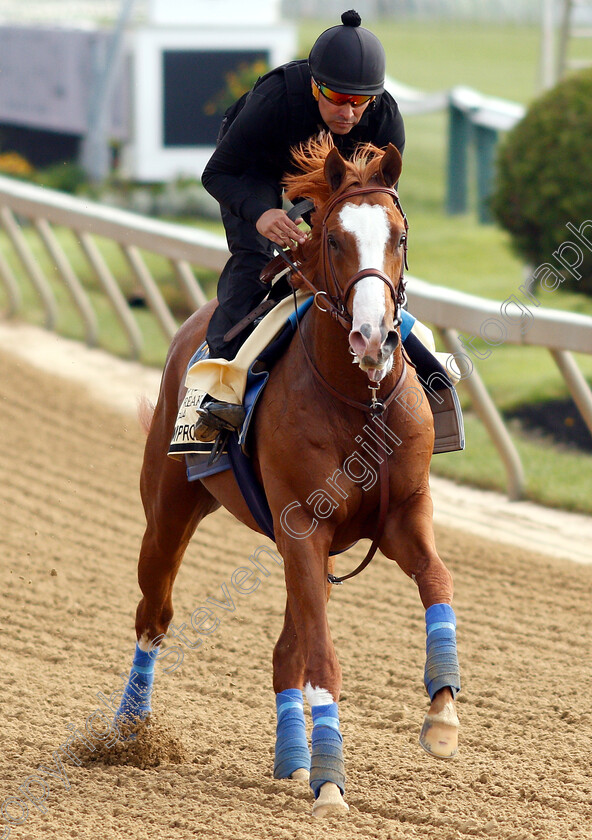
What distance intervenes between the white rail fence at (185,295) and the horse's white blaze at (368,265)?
324 cm

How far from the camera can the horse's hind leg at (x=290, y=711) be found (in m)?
3.88

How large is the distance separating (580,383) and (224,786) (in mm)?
3343

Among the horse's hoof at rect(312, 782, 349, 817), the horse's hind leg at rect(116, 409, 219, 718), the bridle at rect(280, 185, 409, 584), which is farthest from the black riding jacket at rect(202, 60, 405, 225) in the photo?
the horse's hoof at rect(312, 782, 349, 817)

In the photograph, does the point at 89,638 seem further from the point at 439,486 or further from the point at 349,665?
the point at 439,486

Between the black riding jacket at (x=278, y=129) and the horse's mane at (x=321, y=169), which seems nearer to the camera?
the horse's mane at (x=321, y=169)

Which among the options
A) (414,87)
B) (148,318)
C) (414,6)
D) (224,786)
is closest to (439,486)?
(224,786)

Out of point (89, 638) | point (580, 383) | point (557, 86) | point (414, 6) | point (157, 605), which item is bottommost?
point (89, 638)

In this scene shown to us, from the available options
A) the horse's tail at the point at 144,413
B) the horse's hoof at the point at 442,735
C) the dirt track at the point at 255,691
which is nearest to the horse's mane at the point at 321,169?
the horse's hoof at the point at 442,735

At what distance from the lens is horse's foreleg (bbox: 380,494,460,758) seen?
3186 mm

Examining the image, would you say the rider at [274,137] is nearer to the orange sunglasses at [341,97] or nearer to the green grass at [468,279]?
the orange sunglasses at [341,97]

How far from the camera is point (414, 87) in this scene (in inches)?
1103

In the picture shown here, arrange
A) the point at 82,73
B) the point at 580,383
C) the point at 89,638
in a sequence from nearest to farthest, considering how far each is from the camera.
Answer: the point at 89,638 < the point at 580,383 < the point at 82,73

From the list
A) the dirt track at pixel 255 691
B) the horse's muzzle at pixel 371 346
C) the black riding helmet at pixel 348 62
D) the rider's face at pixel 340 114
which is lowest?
the dirt track at pixel 255 691

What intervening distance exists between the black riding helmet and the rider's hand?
1.32 ft
